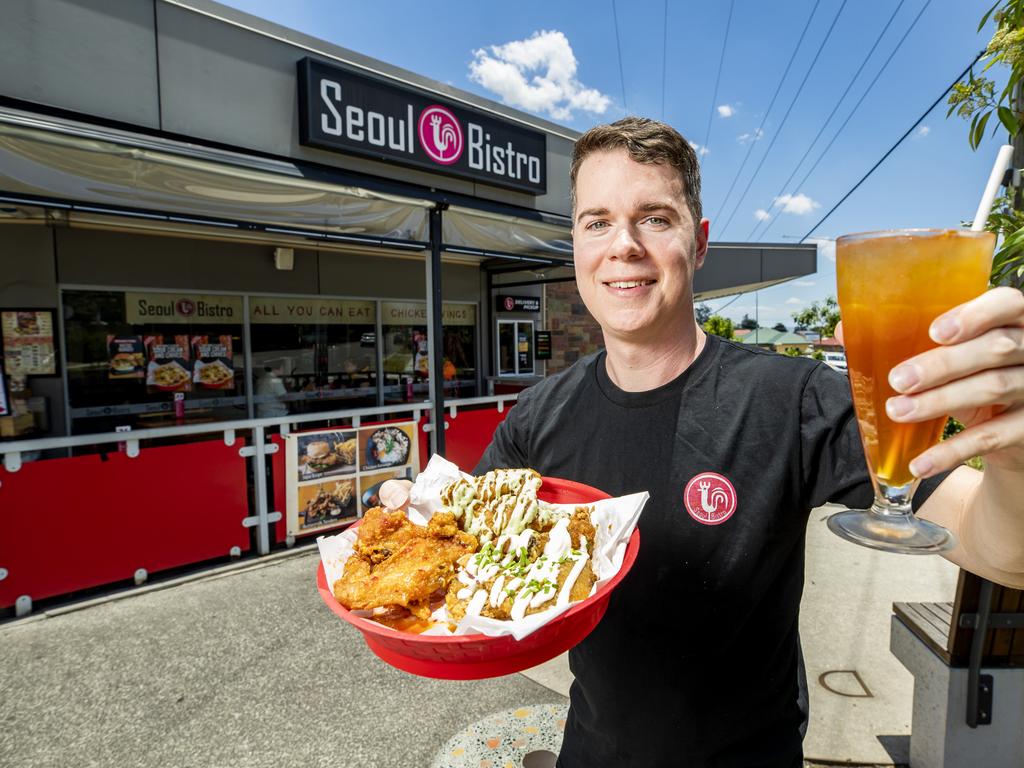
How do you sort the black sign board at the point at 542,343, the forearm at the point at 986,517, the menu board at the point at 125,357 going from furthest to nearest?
1. the black sign board at the point at 542,343
2. the menu board at the point at 125,357
3. the forearm at the point at 986,517

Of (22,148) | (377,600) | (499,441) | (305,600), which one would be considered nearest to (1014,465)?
(377,600)

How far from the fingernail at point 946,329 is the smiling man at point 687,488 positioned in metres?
0.69

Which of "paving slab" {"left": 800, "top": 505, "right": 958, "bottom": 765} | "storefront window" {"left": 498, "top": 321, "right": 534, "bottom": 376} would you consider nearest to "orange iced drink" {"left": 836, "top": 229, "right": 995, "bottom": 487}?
"paving slab" {"left": 800, "top": 505, "right": 958, "bottom": 765}

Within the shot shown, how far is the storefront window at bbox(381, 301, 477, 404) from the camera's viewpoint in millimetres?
9641

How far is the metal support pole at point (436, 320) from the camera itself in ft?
19.1

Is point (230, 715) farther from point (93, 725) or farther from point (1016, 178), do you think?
point (1016, 178)

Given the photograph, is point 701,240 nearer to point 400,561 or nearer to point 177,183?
point 400,561

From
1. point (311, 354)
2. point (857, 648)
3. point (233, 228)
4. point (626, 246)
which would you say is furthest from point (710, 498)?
point (311, 354)

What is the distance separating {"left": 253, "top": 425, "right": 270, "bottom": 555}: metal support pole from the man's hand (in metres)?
5.48

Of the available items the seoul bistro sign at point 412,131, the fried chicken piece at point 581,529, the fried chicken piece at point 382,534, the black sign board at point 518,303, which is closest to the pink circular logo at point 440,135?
the seoul bistro sign at point 412,131

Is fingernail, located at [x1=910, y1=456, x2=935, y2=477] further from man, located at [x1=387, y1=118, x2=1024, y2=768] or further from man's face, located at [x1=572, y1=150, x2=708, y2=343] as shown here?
man's face, located at [x1=572, y1=150, x2=708, y2=343]

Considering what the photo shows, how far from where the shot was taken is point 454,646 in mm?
968

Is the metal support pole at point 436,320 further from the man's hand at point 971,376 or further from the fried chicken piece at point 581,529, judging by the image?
the man's hand at point 971,376

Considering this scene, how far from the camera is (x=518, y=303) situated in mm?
10836
